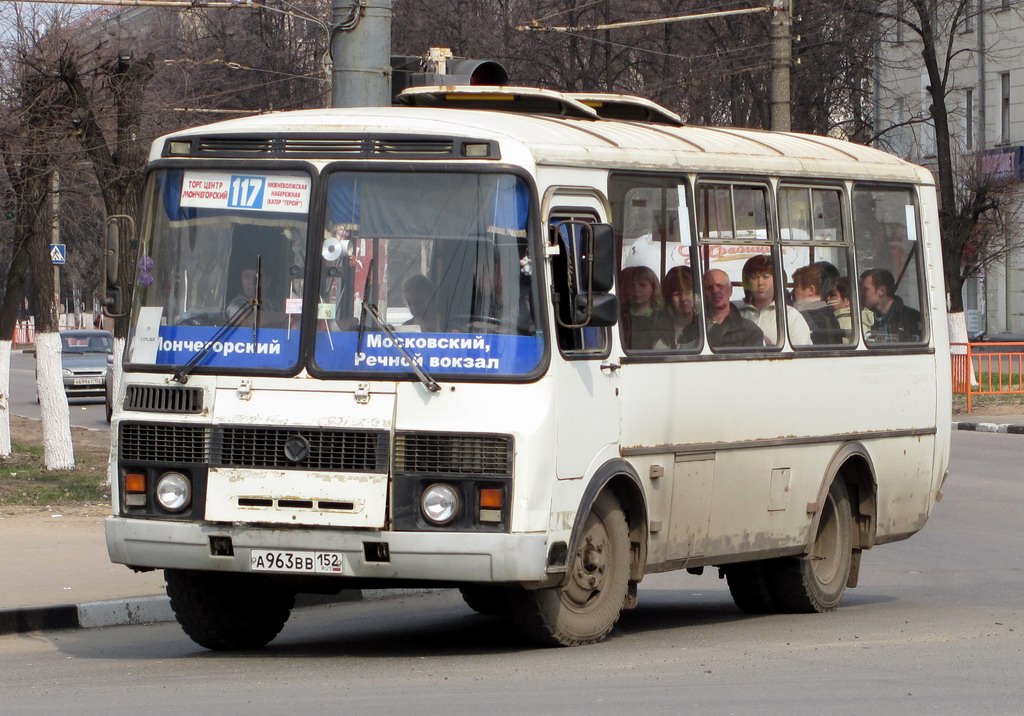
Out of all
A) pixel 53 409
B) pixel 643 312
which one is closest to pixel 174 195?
pixel 643 312

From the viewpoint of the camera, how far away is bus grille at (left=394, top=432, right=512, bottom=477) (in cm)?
804

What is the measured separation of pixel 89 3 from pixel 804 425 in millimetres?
9070

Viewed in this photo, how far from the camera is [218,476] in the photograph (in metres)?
8.30

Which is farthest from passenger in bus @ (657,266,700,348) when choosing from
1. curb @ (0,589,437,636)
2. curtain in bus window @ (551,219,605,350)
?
curb @ (0,589,437,636)

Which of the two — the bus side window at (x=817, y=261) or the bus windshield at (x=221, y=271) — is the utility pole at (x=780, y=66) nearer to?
the bus side window at (x=817, y=261)

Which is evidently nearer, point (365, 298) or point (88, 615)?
point (365, 298)

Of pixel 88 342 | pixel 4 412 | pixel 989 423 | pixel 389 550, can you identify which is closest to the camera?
pixel 389 550

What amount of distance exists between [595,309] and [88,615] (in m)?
4.06

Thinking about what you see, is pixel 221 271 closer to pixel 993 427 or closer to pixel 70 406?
pixel 993 427

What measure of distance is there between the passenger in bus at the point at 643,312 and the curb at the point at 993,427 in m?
18.1

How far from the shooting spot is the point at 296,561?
8.13 meters

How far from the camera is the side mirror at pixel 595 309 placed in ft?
27.2

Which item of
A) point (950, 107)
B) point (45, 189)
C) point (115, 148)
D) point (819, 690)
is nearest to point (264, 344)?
point (819, 690)

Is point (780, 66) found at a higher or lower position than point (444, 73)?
higher
